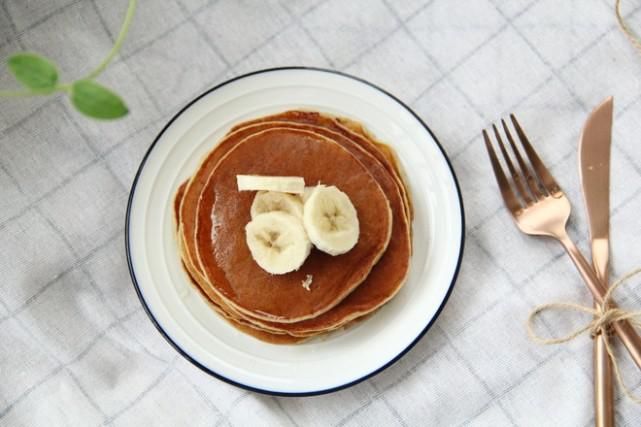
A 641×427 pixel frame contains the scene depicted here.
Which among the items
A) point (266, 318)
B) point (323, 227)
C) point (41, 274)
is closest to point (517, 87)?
point (323, 227)

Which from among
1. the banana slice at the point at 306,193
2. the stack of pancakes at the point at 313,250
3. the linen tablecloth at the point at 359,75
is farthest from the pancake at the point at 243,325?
the banana slice at the point at 306,193

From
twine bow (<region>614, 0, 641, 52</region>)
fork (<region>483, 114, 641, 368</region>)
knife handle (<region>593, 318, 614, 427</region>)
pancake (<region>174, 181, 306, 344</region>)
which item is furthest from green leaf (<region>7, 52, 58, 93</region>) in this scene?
twine bow (<region>614, 0, 641, 52</region>)

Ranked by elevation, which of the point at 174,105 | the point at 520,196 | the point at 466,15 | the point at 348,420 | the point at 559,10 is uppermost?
the point at 174,105

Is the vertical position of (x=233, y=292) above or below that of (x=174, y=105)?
below

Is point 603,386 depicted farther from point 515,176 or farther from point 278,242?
point 278,242

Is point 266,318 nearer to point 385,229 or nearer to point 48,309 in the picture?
point 385,229

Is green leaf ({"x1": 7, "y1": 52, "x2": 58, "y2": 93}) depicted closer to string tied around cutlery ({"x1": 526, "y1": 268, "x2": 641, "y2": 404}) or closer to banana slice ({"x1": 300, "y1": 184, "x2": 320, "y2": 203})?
banana slice ({"x1": 300, "y1": 184, "x2": 320, "y2": 203})

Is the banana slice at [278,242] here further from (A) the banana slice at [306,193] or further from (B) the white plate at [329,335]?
(B) the white plate at [329,335]
